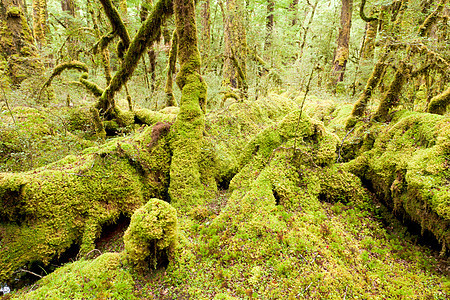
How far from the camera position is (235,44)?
438 inches

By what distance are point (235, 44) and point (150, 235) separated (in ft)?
34.7

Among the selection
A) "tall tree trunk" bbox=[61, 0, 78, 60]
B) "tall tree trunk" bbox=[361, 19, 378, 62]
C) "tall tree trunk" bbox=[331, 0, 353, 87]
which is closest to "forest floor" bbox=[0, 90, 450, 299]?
"tall tree trunk" bbox=[61, 0, 78, 60]

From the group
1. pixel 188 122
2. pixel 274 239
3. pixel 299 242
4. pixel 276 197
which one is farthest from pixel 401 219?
pixel 188 122

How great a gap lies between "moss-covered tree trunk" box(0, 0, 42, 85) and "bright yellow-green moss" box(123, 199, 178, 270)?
362 inches

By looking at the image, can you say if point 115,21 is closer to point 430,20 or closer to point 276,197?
point 276,197

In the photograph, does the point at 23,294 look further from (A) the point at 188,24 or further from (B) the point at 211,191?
(A) the point at 188,24

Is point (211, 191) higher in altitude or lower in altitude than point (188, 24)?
lower

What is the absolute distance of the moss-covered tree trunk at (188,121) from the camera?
5391 millimetres

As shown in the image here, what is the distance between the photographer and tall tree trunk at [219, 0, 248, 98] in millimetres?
10281

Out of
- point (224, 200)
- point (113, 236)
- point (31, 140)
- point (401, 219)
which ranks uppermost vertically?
point (31, 140)

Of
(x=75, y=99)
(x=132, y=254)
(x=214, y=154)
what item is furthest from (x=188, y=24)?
(x=75, y=99)

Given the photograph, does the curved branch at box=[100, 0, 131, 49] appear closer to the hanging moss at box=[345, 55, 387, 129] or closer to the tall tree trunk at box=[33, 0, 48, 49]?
the hanging moss at box=[345, 55, 387, 129]

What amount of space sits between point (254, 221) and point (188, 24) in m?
5.36

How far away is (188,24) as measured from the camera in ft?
18.9
